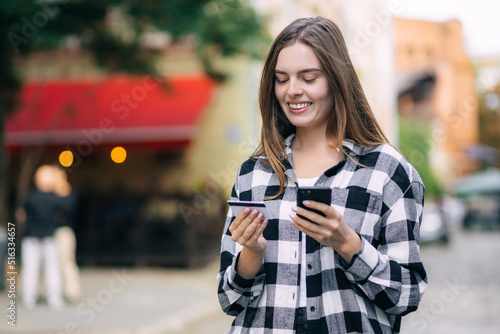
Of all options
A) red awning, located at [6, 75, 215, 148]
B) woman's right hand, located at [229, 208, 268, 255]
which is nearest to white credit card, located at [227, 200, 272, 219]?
woman's right hand, located at [229, 208, 268, 255]

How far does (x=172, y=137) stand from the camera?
11461mm

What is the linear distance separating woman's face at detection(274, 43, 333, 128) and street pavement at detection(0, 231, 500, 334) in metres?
5.15

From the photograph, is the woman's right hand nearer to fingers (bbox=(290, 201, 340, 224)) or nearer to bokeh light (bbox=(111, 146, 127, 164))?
fingers (bbox=(290, 201, 340, 224))

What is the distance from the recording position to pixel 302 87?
1953 millimetres

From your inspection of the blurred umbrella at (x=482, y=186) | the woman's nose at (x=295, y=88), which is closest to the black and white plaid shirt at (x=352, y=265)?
the woman's nose at (x=295, y=88)

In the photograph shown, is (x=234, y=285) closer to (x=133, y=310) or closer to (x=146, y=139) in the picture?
(x=133, y=310)

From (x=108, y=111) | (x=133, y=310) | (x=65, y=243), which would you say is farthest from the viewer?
(x=108, y=111)

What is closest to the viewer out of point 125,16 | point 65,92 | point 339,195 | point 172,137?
point 339,195

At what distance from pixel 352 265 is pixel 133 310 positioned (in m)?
6.41

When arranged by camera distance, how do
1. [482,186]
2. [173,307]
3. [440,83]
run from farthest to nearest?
[440,83] → [482,186] → [173,307]

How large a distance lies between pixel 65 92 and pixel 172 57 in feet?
9.73

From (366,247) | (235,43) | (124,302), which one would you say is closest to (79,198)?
(124,302)

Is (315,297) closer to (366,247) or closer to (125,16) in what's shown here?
(366,247)

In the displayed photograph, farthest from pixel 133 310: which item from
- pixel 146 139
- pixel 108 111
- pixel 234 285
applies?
pixel 234 285
